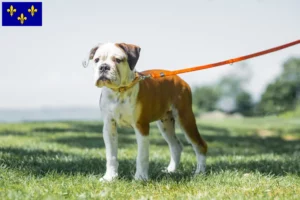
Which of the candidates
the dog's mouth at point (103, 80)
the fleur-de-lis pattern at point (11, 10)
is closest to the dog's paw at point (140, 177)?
the dog's mouth at point (103, 80)

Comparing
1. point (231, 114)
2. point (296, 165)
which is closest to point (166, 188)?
point (296, 165)

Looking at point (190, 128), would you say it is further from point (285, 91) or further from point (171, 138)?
point (285, 91)

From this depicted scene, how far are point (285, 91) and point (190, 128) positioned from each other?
129 ft

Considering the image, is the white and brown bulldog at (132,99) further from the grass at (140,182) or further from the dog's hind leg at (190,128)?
the grass at (140,182)

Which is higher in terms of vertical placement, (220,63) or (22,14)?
(22,14)

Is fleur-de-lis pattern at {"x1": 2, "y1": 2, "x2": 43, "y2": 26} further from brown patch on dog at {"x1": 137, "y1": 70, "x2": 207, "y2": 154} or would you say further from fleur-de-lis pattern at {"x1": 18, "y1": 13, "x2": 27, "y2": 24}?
brown patch on dog at {"x1": 137, "y1": 70, "x2": 207, "y2": 154}

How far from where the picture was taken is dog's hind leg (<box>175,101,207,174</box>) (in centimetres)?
569

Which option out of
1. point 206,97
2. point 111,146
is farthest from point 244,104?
point 111,146

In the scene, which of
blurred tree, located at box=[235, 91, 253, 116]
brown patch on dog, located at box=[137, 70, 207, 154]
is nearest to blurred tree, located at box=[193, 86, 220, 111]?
blurred tree, located at box=[235, 91, 253, 116]

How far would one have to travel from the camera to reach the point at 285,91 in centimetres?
4319

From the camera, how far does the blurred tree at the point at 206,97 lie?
39531mm

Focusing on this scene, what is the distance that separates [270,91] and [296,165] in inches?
1519

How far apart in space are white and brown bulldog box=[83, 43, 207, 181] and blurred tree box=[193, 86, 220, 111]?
110ft

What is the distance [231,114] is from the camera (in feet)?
120
